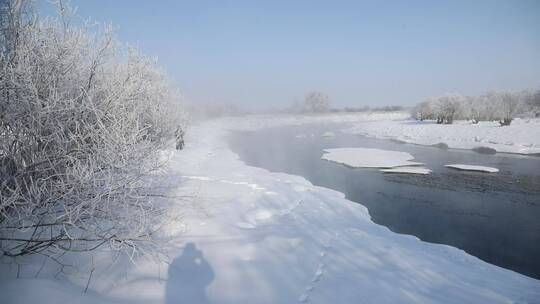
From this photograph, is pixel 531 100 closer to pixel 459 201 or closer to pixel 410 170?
pixel 410 170

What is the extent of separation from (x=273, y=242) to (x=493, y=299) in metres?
3.69

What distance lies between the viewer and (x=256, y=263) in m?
4.88

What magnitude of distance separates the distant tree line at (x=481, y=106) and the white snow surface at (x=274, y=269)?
3684cm

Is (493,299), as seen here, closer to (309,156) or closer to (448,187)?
(448,187)

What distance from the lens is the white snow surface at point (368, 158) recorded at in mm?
16519

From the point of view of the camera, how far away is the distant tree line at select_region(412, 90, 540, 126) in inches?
1505

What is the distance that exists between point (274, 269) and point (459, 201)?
8.88 metres

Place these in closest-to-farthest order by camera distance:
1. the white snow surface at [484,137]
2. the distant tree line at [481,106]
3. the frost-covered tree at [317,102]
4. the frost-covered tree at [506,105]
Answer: the white snow surface at [484,137]
the frost-covered tree at [506,105]
the distant tree line at [481,106]
the frost-covered tree at [317,102]

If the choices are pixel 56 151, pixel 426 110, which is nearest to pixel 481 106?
pixel 426 110

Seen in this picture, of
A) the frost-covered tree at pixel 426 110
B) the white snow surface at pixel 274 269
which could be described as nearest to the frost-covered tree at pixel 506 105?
the frost-covered tree at pixel 426 110

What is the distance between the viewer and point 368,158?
1828cm

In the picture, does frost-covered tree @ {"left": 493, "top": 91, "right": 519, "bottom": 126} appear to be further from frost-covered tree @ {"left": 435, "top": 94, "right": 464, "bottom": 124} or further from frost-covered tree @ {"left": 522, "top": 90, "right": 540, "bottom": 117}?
frost-covered tree @ {"left": 522, "top": 90, "right": 540, "bottom": 117}

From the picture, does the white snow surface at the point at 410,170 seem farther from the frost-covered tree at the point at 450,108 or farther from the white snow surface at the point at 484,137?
the frost-covered tree at the point at 450,108

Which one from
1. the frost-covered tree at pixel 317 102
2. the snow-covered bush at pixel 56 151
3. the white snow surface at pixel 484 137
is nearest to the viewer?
the snow-covered bush at pixel 56 151
